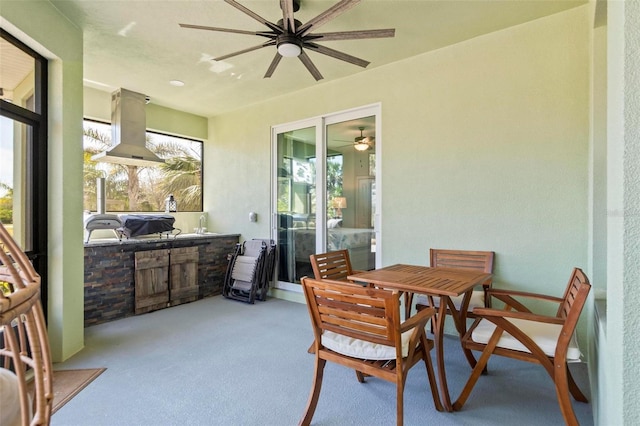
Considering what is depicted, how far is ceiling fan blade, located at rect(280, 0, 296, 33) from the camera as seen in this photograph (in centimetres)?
→ 207

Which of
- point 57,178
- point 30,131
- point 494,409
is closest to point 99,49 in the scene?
point 30,131

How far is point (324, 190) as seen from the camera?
4.40 metres

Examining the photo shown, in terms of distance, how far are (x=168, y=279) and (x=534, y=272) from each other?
13.9ft

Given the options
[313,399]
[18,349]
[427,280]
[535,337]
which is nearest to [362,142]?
[427,280]

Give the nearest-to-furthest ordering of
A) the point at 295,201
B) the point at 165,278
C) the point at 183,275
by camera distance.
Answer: the point at 165,278, the point at 183,275, the point at 295,201

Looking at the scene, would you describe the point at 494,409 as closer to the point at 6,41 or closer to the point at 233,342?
the point at 233,342

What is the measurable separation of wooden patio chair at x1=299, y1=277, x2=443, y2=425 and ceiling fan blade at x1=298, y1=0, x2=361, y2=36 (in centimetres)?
173

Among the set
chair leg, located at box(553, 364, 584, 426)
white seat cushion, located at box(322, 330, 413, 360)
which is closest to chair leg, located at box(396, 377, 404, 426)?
white seat cushion, located at box(322, 330, 413, 360)

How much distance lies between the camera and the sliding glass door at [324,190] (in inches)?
158

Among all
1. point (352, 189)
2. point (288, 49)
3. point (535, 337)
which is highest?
point (288, 49)

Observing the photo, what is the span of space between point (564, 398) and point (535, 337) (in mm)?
324

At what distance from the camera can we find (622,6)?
3.42 ft

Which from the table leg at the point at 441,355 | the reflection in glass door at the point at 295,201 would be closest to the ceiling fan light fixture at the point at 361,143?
the reflection in glass door at the point at 295,201

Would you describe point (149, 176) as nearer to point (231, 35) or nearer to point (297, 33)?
point (231, 35)
